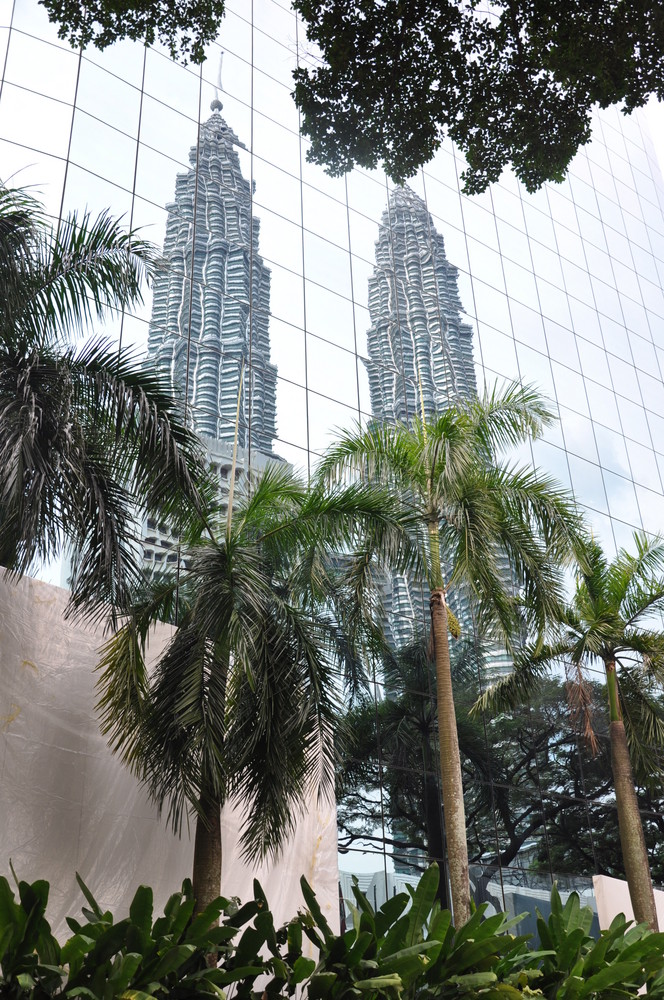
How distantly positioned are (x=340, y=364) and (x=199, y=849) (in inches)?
400

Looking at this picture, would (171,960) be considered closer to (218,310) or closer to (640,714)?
(218,310)

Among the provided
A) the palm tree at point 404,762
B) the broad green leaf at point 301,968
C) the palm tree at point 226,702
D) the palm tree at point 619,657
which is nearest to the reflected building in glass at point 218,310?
the palm tree at point 404,762

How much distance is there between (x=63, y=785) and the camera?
390 inches

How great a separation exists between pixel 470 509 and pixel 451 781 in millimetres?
2993

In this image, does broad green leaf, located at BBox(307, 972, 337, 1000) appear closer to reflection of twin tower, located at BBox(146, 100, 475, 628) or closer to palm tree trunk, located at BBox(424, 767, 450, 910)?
reflection of twin tower, located at BBox(146, 100, 475, 628)

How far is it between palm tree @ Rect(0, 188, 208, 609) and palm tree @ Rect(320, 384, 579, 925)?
336cm

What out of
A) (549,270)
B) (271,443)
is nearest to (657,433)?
(549,270)

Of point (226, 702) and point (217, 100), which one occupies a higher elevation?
point (217, 100)

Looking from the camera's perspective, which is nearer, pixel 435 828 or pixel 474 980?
pixel 474 980

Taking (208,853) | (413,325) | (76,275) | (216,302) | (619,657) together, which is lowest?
(208,853)

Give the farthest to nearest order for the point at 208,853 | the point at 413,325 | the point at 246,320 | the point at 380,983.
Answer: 1. the point at 413,325
2. the point at 246,320
3. the point at 208,853
4. the point at 380,983

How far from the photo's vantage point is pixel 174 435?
897 cm

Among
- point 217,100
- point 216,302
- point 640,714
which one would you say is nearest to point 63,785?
point 216,302

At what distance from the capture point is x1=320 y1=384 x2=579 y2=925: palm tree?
11266 mm
